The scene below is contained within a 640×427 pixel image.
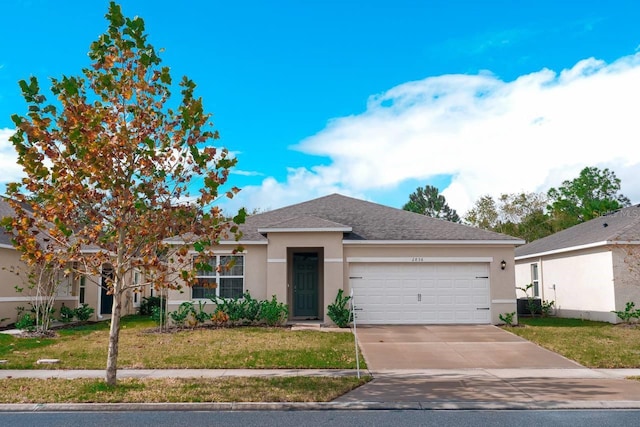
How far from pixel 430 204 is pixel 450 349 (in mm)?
53913

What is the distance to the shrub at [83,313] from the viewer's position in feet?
68.5

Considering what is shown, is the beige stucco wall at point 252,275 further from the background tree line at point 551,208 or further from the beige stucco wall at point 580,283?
the background tree line at point 551,208

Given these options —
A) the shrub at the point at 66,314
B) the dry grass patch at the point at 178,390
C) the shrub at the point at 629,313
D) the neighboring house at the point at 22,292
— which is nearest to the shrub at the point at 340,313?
the neighboring house at the point at 22,292

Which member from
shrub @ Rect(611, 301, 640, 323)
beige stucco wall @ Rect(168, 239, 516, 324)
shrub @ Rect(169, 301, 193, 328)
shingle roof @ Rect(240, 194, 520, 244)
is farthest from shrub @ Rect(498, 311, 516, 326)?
shrub @ Rect(169, 301, 193, 328)

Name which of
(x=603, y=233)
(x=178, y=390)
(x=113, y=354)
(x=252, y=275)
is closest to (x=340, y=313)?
(x=252, y=275)

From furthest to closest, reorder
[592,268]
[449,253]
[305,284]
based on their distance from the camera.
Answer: [305,284] → [592,268] → [449,253]

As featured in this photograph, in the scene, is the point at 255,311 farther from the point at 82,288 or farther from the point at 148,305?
the point at 148,305

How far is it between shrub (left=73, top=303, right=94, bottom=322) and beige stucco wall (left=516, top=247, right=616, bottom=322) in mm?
19137

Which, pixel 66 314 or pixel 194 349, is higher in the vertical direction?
pixel 66 314

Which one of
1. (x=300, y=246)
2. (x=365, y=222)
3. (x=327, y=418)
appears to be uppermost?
(x=365, y=222)

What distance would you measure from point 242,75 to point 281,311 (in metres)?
7.73

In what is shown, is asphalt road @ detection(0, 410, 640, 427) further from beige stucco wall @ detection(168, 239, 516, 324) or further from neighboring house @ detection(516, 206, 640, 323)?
neighboring house @ detection(516, 206, 640, 323)

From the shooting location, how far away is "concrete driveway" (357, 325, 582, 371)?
12.0 metres

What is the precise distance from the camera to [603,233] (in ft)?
68.9
